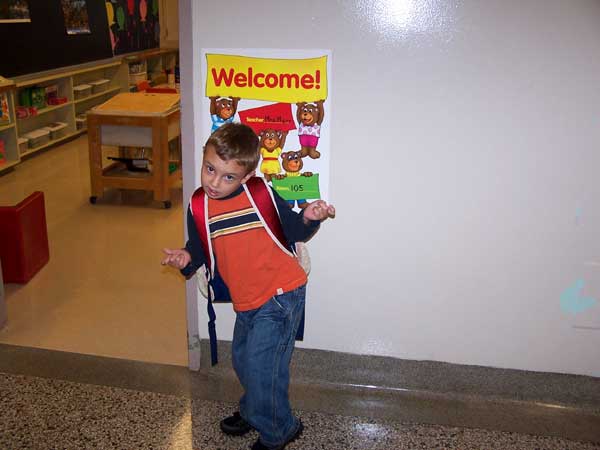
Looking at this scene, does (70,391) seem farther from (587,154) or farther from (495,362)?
(587,154)

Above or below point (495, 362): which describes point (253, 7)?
above

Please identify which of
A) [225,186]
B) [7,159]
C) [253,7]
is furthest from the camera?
[7,159]

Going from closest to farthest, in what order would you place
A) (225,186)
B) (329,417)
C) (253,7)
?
(225,186), (253,7), (329,417)

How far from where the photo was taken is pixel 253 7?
5.84ft

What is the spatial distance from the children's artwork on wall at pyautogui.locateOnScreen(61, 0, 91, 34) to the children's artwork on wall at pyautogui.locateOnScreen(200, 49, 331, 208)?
512 cm

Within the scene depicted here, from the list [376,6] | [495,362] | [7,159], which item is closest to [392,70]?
[376,6]

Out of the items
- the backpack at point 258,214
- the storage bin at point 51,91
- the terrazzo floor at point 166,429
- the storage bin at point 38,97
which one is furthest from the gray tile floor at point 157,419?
the storage bin at point 51,91

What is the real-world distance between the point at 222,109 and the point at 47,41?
4.72 m

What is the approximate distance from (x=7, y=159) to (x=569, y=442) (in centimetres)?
484

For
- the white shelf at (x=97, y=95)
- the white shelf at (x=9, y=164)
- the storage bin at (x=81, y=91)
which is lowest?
the white shelf at (x=9, y=164)

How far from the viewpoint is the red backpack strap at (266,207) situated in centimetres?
171

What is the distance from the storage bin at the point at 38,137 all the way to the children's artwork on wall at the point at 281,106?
429 cm

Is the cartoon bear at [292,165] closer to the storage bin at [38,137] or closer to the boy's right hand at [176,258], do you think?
the boy's right hand at [176,258]

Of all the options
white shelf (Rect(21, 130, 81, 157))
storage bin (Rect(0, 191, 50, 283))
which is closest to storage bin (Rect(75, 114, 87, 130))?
white shelf (Rect(21, 130, 81, 157))
